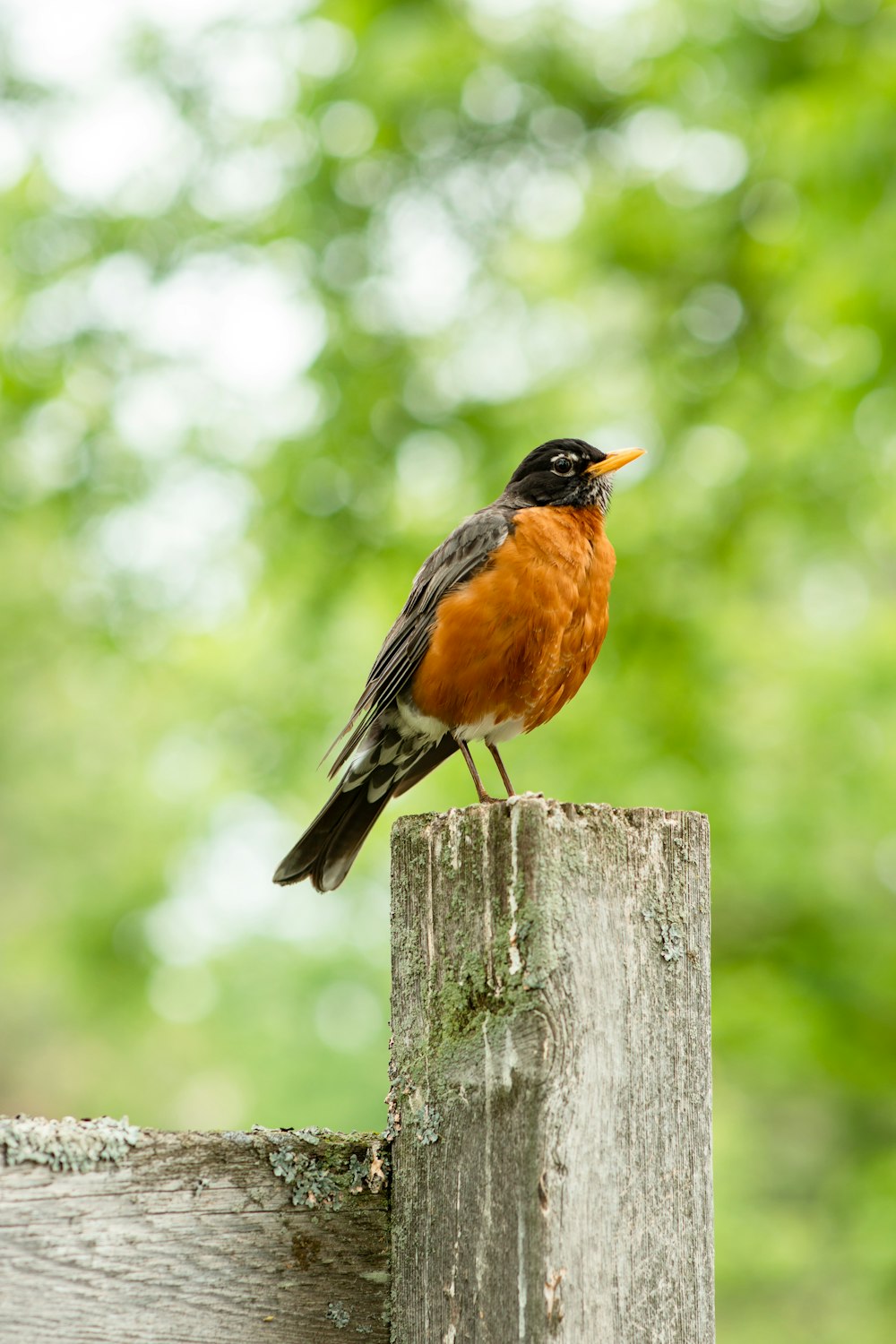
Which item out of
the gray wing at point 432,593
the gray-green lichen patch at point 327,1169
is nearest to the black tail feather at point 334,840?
the gray wing at point 432,593

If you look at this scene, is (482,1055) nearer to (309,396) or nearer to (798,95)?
(798,95)

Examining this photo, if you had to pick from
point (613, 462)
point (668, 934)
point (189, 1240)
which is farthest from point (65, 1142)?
point (613, 462)

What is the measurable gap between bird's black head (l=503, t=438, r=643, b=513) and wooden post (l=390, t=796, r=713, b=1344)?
242 centimetres

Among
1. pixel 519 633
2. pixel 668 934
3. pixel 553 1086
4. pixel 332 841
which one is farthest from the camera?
pixel 519 633

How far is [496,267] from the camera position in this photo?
702 centimetres

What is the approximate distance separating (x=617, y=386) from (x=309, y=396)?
5.54 ft

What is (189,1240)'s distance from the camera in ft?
4.44

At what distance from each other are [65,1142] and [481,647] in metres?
2.25

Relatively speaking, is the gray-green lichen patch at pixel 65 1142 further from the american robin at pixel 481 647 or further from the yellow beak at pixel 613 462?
the yellow beak at pixel 613 462

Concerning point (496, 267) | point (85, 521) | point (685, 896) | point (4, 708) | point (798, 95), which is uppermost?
point (4, 708)

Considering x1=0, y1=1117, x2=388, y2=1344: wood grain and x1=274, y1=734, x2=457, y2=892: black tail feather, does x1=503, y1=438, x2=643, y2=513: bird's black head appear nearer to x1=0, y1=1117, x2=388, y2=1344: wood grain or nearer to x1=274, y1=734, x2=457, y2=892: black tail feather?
x1=274, y1=734, x2=457, y2=892: black tail feather

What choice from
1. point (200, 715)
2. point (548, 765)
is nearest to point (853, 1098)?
point (548, 765)

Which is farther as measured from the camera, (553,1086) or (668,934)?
(668,934)

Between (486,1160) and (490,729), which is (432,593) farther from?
(486,1160)
